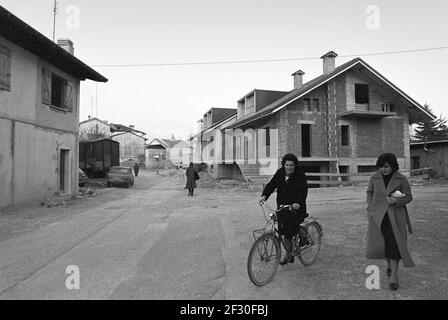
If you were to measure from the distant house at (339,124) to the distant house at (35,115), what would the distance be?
1105 cm

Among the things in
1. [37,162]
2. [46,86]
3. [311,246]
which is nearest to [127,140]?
[46,86]

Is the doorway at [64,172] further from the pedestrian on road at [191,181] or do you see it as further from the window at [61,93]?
the pedestrian on road at [191,181]

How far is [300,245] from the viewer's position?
5.06 metres

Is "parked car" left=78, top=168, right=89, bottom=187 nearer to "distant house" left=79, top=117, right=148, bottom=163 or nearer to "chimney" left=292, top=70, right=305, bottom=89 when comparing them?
"chimney" left=292, top=70, right=305, bottom=89

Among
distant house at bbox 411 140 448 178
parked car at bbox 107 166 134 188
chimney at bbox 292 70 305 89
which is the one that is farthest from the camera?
distant house at bbox 411 140 448 178

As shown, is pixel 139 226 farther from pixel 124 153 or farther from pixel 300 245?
pixel 124 153

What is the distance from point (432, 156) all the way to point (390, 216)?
3040 centimetres

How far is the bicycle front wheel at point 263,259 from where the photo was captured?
171 inches

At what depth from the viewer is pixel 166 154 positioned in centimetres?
6988

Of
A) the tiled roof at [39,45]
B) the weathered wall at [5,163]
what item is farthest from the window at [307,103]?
the weathered wall at [5,163]

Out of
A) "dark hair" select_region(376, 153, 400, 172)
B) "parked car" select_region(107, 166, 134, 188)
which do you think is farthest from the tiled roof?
"dark hair" select_region(376, 153, 400, 172)

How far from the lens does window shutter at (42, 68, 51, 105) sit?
1401 centimetres
